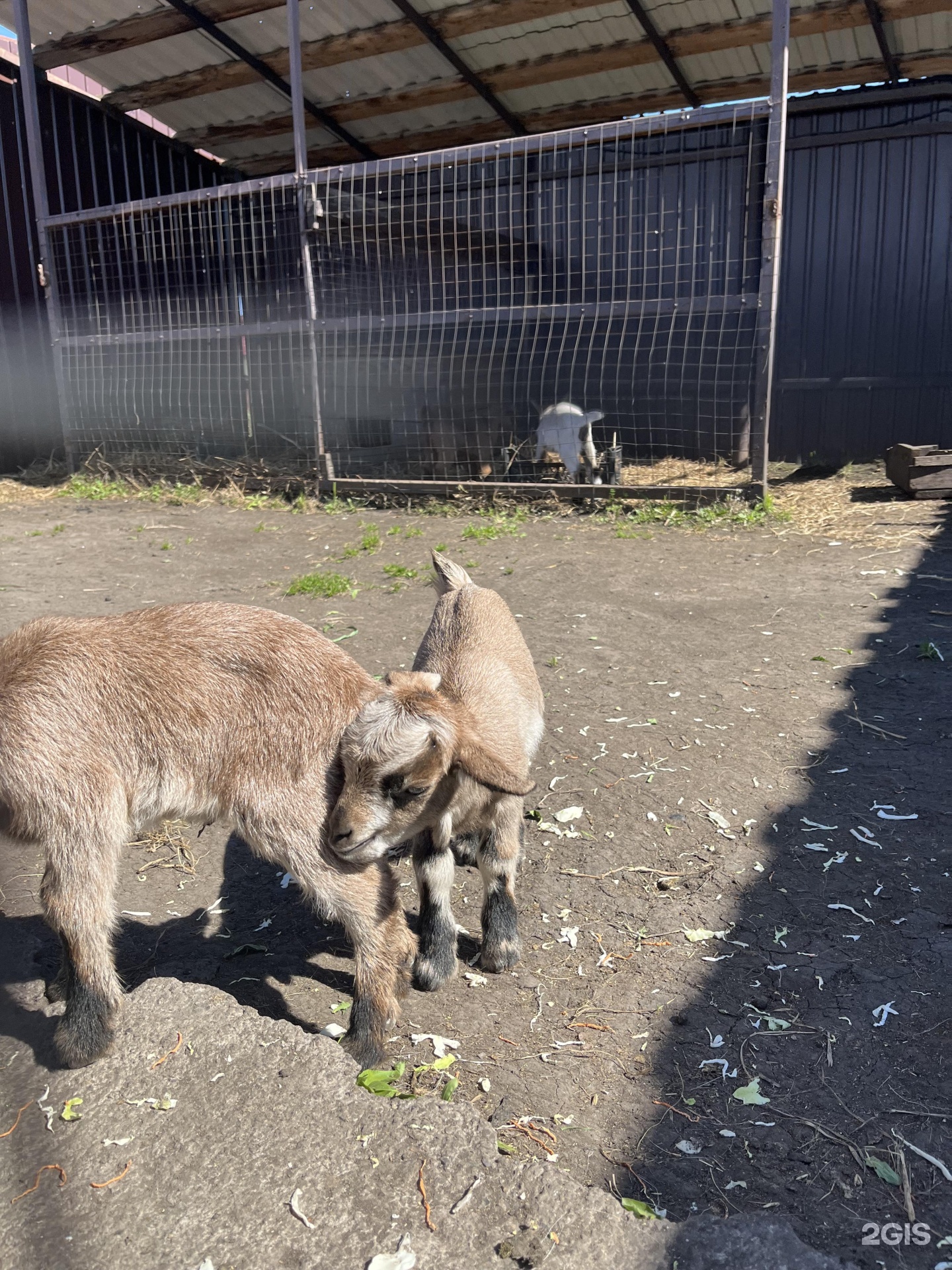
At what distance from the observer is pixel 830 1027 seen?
8.91 feet

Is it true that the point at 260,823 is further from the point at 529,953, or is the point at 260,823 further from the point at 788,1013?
the point at 788,1013

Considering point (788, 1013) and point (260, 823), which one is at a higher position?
point (260, 823)

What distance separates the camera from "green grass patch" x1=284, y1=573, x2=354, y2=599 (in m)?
6.77

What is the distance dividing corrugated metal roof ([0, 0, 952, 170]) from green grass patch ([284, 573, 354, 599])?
6.62 meters

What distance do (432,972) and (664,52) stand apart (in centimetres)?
1058

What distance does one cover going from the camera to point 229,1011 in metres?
2.61

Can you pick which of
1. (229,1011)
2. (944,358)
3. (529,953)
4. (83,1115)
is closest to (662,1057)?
(529,953)

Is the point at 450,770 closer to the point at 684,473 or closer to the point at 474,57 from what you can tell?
the point at 684,473

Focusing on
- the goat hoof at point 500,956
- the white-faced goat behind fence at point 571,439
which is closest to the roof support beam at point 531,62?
the white-faced goat behind fence at point 571,439

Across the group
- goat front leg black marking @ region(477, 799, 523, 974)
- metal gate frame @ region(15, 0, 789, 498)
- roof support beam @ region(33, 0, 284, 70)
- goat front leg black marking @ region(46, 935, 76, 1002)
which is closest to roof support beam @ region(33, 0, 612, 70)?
roof support beam @ region(33, 0, 284, 70)

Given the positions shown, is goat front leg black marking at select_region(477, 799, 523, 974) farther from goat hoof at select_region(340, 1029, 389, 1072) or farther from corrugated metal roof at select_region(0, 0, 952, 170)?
corrugated metal roof at select_region(0, 0, 952, 170)

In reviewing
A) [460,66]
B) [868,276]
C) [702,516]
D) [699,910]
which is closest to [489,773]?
[699,910]

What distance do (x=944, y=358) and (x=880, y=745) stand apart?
8.28m

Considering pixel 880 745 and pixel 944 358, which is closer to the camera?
pixel 880 745
